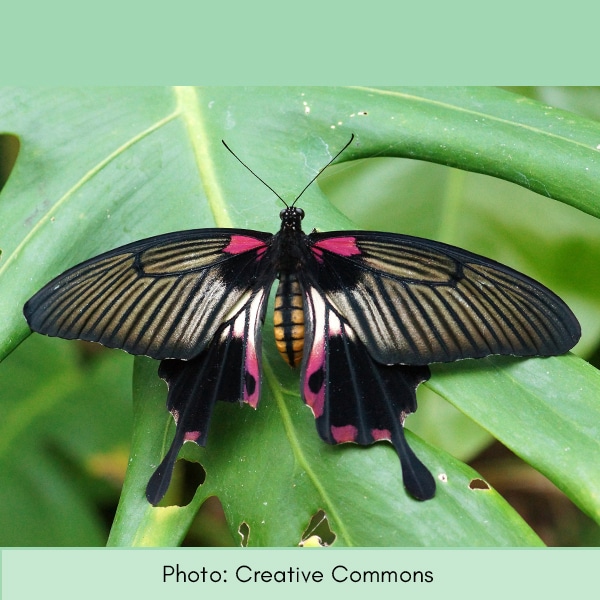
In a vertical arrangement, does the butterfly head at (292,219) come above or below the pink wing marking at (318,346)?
above

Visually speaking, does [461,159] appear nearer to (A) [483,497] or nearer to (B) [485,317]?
(B) [485,317]

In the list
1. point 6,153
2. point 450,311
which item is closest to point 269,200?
point 450,311

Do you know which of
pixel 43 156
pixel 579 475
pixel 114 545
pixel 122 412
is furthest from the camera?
pixel 122 412

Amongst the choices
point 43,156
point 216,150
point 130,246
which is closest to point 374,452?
point 130,246

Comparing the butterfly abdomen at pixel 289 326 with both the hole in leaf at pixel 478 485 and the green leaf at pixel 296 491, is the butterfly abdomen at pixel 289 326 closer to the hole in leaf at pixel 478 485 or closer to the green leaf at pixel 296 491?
the green leaf at pixel 296 491

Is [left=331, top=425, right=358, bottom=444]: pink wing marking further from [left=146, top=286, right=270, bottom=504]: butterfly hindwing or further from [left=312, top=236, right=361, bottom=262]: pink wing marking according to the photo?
[left=312, top=236, right=361, bottom=262]: pink wing marking

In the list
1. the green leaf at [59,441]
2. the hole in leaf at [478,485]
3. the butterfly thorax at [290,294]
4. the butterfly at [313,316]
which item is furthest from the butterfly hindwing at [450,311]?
the green leaf at [59,441]
